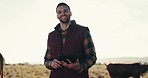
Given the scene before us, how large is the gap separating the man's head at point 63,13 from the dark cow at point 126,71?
23.1 metres

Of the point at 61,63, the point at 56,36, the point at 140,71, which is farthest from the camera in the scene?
the point at 140,71

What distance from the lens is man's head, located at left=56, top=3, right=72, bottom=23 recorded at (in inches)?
188

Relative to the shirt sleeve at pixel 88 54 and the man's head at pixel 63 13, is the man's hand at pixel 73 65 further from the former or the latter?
the man's head at pixel 63 13

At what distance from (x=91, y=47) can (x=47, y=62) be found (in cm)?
76

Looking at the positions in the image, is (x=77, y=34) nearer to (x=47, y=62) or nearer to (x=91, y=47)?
(x=91, y=47)

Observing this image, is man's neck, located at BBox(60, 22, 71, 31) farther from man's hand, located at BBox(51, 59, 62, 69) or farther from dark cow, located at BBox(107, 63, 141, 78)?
dark cow, located at BBox(107, 63, 141, 78)

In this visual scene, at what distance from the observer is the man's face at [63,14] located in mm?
4785

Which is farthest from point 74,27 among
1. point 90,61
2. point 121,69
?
point 121,69

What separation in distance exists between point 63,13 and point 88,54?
73cm

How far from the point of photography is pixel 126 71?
2744 cm

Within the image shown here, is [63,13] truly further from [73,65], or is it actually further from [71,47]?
[73,65]

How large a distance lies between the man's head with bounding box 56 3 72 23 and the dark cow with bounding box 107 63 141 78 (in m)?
23.1

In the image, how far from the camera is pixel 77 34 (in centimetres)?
485

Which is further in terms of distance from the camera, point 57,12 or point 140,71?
point 140,71
